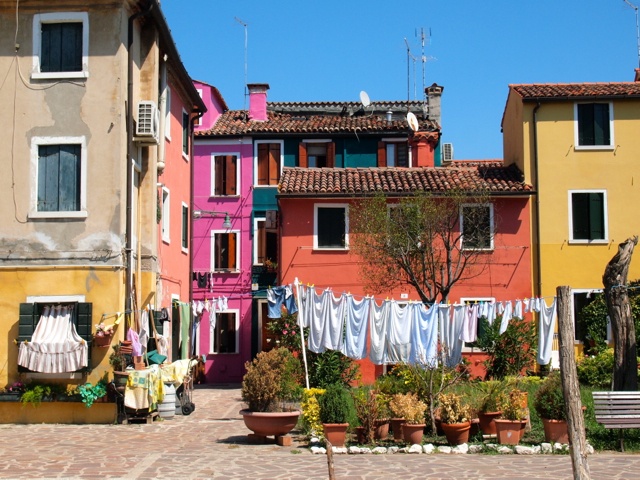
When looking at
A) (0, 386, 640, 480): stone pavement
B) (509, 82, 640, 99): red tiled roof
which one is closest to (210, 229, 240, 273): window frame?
(509, 82, 640, 99): red tiled roof

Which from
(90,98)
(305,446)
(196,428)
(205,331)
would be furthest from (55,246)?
(205,331)

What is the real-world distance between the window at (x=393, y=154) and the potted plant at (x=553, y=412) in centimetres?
1896

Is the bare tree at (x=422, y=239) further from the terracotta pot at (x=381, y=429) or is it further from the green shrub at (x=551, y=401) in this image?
the green shrub at (x=551, y=401)

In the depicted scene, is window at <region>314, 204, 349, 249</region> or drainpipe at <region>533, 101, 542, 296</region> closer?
drainpipe at <region>533, 101, 542, 296</region>

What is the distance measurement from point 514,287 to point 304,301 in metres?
9.64

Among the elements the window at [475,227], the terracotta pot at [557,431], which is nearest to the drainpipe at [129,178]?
the terracotta pot at [557,431]

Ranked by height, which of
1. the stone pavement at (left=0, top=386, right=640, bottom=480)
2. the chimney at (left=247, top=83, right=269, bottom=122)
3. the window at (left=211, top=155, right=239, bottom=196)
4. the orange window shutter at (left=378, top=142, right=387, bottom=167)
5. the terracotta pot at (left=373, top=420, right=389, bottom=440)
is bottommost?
the stone pavement at (left=0, top=386, right=640, bottom=480)

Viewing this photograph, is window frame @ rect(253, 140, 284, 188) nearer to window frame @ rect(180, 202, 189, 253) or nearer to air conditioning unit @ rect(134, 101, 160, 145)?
window frame @ rect(180, 202, 189, 253)

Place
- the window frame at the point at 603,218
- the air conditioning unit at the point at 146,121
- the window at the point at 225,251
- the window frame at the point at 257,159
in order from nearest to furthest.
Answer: the air conditioning unit at the point at 146,121 → the window frame at the point at 603,218 → the window at the point at 225,251 → the window frame at the point at 257,159

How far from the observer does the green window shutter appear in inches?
695

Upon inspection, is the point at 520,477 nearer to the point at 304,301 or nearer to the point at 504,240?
the point at 304,301

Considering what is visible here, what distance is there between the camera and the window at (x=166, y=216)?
22.5 m

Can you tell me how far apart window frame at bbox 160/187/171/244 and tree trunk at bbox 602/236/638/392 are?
1162 centimetres

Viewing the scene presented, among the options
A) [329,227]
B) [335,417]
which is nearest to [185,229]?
[329,227]
